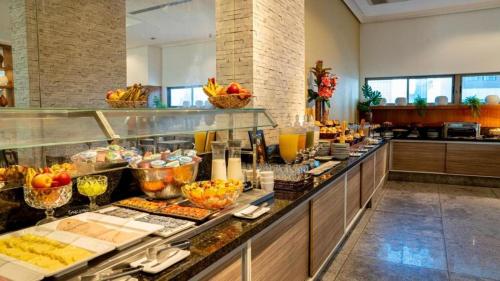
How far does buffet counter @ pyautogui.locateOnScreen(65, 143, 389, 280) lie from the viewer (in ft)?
3.95

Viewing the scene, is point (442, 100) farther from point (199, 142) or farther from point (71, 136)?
point (71, 136)

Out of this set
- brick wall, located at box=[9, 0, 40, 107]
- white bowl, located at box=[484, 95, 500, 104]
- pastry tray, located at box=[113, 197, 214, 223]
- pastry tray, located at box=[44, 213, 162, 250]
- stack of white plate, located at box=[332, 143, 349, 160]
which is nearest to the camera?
pastry tray, located at box=[44, 213, 162, 250]

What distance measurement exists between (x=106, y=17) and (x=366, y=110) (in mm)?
6844

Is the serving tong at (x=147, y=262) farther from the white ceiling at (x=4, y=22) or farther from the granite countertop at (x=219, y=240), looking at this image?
the white ceiling at (x=4, y=22)

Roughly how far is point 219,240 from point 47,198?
2.18 feet

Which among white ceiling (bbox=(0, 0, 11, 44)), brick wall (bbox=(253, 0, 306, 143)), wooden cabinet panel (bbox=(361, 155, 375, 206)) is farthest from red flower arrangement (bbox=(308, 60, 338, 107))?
white ceiling (bbox=(0, 0, 11, 44))

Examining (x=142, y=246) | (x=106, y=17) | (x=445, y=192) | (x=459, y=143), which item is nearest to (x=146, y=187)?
(x=142, y=246)

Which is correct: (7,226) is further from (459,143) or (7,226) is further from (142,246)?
(459,143)

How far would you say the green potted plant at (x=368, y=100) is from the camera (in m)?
7.86

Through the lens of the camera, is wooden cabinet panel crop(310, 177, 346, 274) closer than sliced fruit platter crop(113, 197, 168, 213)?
No

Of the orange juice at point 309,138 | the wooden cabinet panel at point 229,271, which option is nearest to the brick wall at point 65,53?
the wooden cabinet panel at point 229,271

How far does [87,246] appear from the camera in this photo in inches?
43.2

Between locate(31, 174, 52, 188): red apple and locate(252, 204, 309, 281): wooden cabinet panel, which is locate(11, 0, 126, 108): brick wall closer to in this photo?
locate(31, 174, 52, 188): red apple

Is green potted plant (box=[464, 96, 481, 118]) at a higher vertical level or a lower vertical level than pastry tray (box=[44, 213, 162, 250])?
higher
